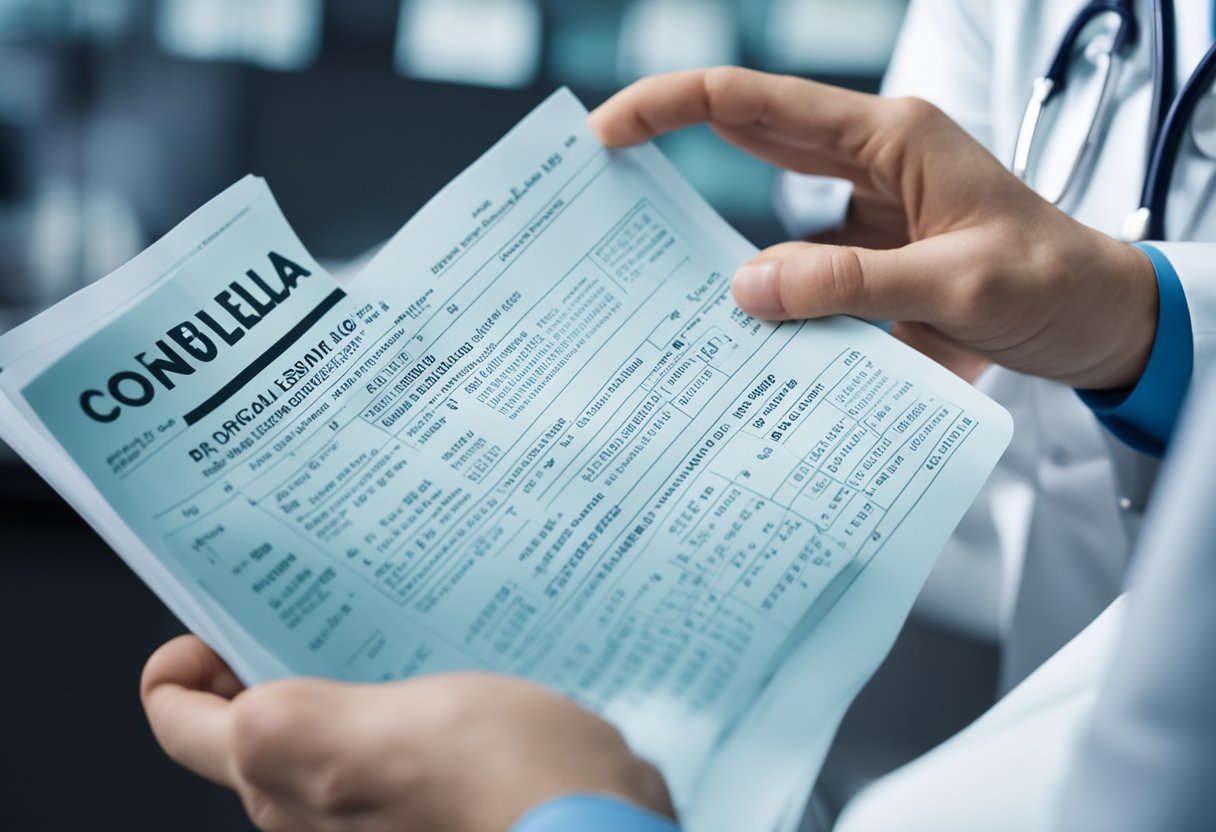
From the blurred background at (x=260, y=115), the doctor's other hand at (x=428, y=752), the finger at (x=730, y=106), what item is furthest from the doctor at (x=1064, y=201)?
the blurred background at (x=260, y=115)

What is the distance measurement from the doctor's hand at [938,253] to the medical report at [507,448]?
29 mm

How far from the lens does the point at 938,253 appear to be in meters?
0.47

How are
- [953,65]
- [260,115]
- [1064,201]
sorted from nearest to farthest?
1. [1064,201]
2. [953,65]
3. [260,115]

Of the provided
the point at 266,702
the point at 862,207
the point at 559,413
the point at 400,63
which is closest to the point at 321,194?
the point at 400,63

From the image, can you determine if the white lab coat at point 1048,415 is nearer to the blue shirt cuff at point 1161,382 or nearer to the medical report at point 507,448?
the blue shirt cuff at point 1161,382

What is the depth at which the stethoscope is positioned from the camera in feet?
1.79

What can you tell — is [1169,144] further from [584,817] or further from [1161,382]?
[584,817]

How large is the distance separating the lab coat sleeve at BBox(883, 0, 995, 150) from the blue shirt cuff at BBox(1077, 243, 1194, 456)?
0.27m

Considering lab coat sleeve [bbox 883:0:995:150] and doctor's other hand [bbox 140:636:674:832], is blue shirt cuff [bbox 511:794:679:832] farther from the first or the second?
lab coat sleeve [bbox 883:0:995:150]

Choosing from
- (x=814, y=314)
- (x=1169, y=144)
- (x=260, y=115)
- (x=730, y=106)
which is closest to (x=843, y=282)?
(x=814, y=314)

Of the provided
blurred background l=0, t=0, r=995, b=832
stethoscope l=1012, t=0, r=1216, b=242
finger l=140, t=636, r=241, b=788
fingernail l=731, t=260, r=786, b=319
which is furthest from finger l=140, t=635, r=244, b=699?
blurred background l=0, t=0, r=995, b=832

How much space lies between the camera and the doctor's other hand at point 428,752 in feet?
0.97

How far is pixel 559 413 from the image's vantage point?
1.38 ft

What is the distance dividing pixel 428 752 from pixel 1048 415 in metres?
0.55
